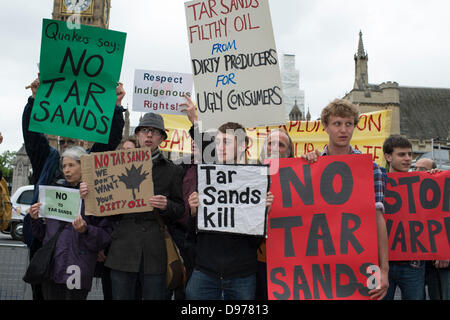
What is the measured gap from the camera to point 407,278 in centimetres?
400

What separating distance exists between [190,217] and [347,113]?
150 centimetres

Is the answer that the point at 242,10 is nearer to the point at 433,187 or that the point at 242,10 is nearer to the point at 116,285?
the point at 433,187

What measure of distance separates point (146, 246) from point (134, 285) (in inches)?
14.5

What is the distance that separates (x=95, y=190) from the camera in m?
3.85

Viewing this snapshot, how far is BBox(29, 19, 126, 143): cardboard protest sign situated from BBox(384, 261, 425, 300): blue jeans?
114 inches

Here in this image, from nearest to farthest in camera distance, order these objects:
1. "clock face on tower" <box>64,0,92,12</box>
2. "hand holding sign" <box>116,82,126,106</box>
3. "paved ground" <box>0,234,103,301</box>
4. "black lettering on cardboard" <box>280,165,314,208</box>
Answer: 1. "black lettering on cardboard" <box>280,165,314,208</box>
2. "hand holding sign" <box>116,82,126,106</box>
3. "paved ground" <box>0,234,103,301</box>
4. "clock face on tower" <box>64,0,92,12</box>

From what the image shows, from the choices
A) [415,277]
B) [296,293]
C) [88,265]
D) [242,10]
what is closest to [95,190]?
[88,265]

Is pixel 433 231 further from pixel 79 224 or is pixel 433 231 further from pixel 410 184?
pixel 79 224

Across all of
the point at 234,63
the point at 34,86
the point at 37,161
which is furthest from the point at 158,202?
the point at 34,86

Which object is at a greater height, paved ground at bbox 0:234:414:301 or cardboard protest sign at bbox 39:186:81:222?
cardboard protest sign at bbox 39:186:81:222

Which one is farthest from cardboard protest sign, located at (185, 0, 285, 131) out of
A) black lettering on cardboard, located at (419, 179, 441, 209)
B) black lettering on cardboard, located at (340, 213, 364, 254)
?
black lettering on cardboard, located at (419, 179, 441, 209)

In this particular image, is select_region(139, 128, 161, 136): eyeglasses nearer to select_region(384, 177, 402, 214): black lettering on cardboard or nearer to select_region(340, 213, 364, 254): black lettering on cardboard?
select_region(340, 213, 364, 254): black lettering on cardboard

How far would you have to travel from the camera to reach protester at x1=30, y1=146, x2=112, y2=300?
12.5ft
